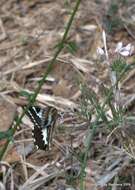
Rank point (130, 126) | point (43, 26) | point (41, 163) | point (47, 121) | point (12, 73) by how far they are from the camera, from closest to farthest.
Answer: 1. point (47, 121)
2. point (130, 126)
3. point (41, 163)
4. point (12, 73)
5. point (43, 26)

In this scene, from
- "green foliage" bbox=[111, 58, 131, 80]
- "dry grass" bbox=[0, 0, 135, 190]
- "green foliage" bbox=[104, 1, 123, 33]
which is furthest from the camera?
"green foliage" bbox=[104, 1, 123, 33]

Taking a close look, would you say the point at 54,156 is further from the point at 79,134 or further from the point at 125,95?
the point at 125,95

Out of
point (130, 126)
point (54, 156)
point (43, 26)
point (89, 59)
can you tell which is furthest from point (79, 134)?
point (43, 26)

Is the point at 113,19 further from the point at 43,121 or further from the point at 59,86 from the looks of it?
the point at 43,121

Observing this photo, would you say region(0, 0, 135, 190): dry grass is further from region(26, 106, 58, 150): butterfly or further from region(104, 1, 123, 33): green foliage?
region(26, 106, 58, 150): butterfly

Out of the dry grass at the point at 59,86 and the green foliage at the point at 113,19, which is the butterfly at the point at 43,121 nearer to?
the dry grass at the point at 59,86

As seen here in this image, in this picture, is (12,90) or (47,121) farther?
(12,90)

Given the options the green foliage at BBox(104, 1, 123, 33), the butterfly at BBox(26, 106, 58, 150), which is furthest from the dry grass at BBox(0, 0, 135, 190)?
the butterfly at BBox(26, 106, 58, 150)

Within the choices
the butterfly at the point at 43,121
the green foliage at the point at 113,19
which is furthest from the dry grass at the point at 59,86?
the butterfly at the point at 43,121
